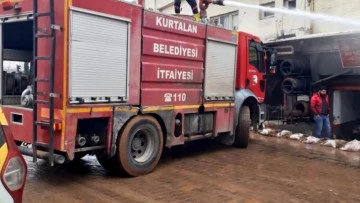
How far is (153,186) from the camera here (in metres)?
5.62

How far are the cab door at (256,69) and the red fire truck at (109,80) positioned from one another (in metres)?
1.08

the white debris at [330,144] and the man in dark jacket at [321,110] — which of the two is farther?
the man in dark jacket at [321,110]

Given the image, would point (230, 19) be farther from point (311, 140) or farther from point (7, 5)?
point (7, 5)

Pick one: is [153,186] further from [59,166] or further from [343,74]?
[343,74]

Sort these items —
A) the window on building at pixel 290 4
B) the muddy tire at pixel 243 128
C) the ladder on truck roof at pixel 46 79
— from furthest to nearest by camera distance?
the window on building at pixel 290 4 < the muddy tire at pixel 243 128 < the ladder on truck roof at pixel 46 79

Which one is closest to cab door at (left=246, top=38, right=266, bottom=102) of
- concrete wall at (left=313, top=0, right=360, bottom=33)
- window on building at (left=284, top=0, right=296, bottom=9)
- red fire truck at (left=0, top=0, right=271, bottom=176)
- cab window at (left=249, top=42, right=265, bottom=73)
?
cab window at (left=249, top=42, right=265, bottom=73)

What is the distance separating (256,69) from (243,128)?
152cm

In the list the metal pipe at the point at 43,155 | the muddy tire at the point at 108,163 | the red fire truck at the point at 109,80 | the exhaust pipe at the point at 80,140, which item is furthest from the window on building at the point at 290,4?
the metal pipe at the point at 43,155

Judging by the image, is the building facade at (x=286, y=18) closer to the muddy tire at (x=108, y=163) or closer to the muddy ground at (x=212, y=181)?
the muddy ground at (x=212, y=181)

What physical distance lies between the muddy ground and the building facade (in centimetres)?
820

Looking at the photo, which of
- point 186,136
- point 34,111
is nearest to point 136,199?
point 34,111

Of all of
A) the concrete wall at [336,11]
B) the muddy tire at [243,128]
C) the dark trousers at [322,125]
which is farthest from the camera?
the concrete wall at [336,11]

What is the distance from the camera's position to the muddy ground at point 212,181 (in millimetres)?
5164

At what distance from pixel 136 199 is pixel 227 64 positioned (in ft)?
13.5
